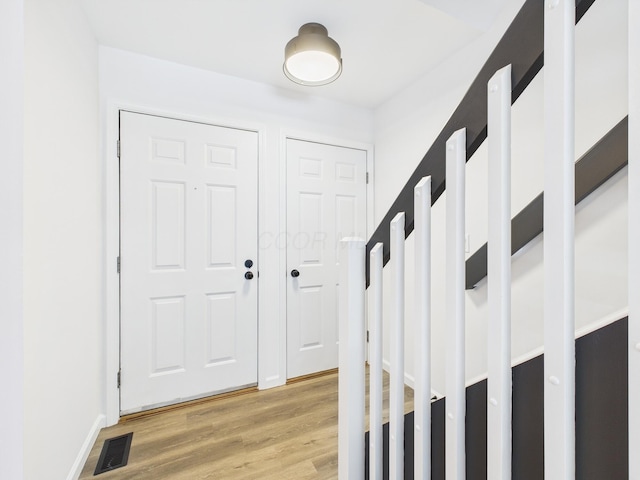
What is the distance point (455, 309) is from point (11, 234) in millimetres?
901

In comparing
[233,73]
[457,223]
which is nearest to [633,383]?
[457,223]

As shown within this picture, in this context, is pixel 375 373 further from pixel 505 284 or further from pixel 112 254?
pixel 112 254

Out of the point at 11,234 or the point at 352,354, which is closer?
the point at 11,234

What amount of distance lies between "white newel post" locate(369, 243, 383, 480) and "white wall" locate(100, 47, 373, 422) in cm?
141

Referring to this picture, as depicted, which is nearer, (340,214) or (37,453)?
(37,453)

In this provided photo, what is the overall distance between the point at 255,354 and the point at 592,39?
8.38ft

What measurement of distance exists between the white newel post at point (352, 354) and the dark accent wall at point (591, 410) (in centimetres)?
47

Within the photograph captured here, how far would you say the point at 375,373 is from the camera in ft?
3.18

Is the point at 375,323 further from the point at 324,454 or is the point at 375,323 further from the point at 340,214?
the point at 340,214

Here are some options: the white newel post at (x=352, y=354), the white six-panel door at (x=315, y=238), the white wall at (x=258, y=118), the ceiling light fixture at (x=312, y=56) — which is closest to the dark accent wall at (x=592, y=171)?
the white newel post at (x=352, y=354)

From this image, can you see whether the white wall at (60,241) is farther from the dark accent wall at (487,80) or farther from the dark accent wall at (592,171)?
the dark accent wall at (592,171)

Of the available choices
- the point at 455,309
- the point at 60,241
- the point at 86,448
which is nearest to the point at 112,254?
the point at 60,241

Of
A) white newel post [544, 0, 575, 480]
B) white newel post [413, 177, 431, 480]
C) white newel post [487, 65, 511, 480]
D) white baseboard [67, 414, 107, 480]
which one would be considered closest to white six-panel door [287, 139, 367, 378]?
white baseboard [67, 414, 107, 480]

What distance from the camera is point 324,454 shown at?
5.13 ft
